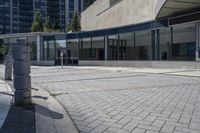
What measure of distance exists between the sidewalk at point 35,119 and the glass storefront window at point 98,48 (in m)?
30.6

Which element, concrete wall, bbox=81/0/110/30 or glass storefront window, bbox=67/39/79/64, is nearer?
glass storefront window, bbox=67/39/79/64

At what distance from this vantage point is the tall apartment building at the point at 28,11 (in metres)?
116

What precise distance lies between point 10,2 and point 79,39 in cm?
8164

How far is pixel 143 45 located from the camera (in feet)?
106

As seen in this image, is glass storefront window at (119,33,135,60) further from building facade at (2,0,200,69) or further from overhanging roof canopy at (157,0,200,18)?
overhanging roof canopy at (157,0,200,18)

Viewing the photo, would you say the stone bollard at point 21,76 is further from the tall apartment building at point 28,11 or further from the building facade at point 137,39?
the tall apartment building at point 28,11

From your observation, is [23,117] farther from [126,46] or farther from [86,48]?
[86,48]

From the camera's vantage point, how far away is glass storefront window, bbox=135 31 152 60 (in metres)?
31.5

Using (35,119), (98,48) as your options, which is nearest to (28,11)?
(98,48)

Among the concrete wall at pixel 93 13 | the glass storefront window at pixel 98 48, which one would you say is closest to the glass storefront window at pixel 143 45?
the glass storefront window at pixel 98 48

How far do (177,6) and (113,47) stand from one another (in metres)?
13.3

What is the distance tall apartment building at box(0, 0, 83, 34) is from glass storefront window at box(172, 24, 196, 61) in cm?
9118

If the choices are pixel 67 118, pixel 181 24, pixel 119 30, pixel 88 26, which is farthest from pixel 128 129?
pixel 88 26

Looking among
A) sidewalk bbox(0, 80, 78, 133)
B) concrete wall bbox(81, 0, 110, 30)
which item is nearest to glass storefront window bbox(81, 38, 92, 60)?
concrete wall bbox(81, 0, 110, 30)
